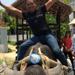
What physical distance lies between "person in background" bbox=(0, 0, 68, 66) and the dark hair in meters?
1.10

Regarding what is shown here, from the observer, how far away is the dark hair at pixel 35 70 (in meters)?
5.61

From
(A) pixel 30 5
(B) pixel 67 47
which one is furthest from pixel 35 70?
(B) pixel 67 47

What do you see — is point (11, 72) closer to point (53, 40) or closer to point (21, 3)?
point (53, 40)

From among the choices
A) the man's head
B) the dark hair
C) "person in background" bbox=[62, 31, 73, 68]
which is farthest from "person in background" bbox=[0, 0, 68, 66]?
"person in background" bbox=[62, 31, 73, 68]

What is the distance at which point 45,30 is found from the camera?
6.98 m

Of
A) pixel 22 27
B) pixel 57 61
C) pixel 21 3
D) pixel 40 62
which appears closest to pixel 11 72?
pixel 40 62

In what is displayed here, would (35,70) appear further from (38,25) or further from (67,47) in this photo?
(67,47)

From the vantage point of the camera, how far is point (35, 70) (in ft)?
18.5

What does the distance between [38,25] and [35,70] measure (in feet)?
4.46

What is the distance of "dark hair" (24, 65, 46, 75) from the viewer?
18.4 feet

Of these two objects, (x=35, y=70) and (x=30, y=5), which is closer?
(x=35, y=70)

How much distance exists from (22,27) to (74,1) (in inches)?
1595

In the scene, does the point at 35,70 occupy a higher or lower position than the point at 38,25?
lower

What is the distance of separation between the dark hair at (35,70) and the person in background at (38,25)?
3.62ft
